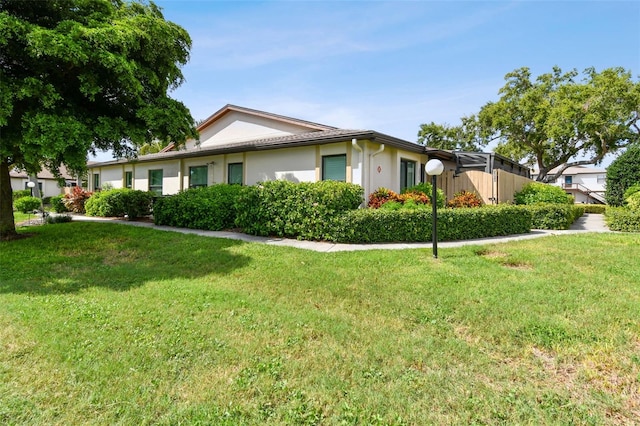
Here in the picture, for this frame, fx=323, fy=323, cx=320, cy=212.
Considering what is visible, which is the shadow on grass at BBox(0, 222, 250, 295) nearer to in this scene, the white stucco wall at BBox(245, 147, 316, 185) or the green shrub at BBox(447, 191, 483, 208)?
the white stucco wall at BBox(245, 147, 316, 185)

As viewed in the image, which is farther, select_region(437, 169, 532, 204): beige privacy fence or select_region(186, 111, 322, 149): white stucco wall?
select_region(186, 111, 322, 149): white stucco wall

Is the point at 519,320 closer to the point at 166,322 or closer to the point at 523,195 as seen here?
the point at 166,322

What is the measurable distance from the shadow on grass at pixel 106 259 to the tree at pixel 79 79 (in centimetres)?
186

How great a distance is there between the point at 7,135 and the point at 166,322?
6.01 m

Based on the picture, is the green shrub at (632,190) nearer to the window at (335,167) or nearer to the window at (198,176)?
the window at (335,167)

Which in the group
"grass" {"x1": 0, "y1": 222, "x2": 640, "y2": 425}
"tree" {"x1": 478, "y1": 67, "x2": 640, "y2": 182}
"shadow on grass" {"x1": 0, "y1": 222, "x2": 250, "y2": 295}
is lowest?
"grass" {"x1": 0, "y1": 222, "x2": 640, "y2": 425}

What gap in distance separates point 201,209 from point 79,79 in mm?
4485

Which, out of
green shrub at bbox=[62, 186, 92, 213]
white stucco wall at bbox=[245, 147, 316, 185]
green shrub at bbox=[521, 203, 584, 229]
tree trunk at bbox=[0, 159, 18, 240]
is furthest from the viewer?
green shrub at bbox=[62, 186, 92, 213]

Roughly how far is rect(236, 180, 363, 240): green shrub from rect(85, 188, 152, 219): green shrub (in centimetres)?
639

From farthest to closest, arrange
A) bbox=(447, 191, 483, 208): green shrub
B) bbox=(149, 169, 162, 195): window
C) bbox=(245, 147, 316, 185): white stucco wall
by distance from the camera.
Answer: bbox=(149, 169, 162, 195): window < bbox=(447, 191, 483, 208): green shrub < bbox=(245, 147, 316, 185): white stucco wall

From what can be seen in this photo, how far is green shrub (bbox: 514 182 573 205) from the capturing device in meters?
14.0

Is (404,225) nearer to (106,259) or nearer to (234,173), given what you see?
(106,259)

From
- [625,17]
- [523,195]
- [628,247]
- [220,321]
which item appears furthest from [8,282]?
[523,195]

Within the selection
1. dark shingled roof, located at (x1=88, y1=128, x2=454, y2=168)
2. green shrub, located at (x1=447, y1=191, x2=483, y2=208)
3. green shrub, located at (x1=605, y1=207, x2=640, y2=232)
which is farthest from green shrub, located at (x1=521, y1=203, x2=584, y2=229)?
dark shingled roof, located at (x1=88, y1=128, x2=454, y2=168)
